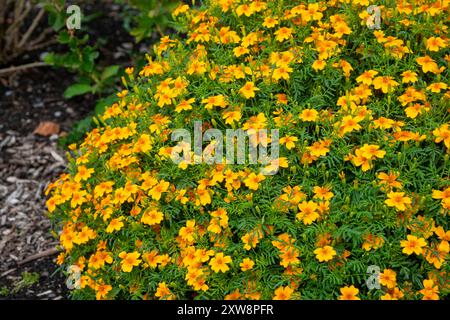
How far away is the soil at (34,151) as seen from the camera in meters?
3.54

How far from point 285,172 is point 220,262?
0.42m

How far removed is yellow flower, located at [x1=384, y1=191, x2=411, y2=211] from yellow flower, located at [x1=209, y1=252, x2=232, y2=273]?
596mm

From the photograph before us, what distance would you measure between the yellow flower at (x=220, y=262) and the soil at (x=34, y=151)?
0.99 m

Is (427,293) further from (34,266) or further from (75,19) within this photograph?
(75,19)

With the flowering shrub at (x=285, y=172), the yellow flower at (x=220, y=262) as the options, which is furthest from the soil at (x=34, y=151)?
the yellow flower at (x=220, y=262)

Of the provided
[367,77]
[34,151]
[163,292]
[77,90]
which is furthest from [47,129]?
[367,77]

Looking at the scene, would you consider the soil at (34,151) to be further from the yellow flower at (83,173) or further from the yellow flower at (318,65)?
the yellow flower at (318,65)

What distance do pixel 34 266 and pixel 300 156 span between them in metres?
1.74

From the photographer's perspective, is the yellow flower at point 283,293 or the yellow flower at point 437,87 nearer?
the yellow flower at point 283,293

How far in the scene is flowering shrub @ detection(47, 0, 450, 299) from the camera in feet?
7.84

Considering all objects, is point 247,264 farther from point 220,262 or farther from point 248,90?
point 248,90

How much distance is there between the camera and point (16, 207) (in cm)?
396
